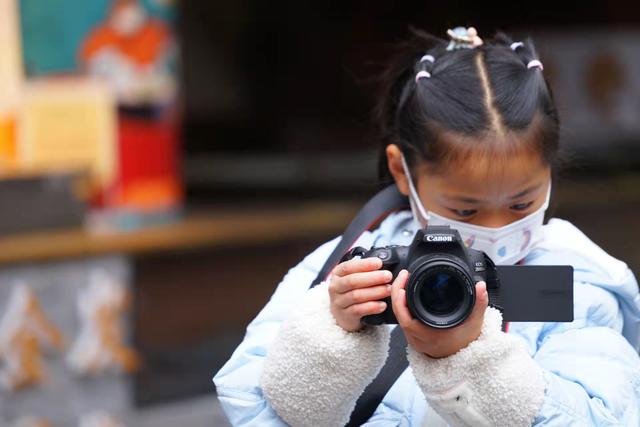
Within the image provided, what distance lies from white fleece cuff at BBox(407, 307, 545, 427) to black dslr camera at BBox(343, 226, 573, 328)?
0.07 metres

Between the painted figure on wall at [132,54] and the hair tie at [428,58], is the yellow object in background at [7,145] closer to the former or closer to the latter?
the painted figure on wall at [132,54]

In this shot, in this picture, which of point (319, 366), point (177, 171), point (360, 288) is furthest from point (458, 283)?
point (177, 171)

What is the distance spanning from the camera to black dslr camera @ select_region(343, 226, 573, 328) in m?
1.58

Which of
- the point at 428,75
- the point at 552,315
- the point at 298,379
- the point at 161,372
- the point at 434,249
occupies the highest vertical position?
the point at 428,75

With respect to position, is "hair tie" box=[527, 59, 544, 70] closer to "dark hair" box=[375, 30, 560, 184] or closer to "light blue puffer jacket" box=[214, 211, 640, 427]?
"dark hair" box=[375, 30, 560, 184]

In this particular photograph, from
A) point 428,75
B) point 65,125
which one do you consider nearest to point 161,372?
point 65,125

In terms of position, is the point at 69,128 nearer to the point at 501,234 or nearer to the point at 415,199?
the point at 415,199

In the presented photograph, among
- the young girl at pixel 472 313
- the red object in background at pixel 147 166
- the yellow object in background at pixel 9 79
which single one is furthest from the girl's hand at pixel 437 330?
the red object in background at pixel 147 166

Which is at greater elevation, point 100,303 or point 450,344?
point 450,344

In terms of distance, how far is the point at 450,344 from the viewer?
1.61 meters

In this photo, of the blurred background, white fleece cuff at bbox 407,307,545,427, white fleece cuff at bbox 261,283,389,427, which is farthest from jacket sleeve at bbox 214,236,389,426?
the blurred background

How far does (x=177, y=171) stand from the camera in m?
4.95

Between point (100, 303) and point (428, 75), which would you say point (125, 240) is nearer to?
point (100, 303)

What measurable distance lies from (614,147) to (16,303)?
3940mm
